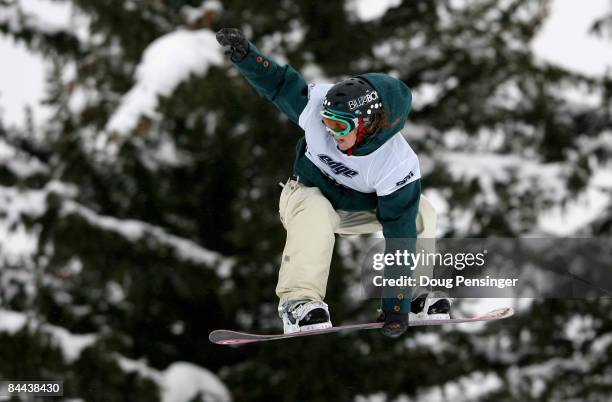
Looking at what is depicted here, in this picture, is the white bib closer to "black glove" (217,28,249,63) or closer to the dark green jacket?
the dark green jacket

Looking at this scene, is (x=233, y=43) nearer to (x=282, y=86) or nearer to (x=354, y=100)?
(x=282, y=86)

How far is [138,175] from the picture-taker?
10516 mm

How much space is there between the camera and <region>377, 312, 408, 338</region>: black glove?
4613 millimetres

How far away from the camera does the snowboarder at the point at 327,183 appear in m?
4.30

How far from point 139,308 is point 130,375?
1294 mm

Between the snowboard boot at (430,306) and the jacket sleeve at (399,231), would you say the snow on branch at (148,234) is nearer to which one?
the snowboard boot at (430,306)

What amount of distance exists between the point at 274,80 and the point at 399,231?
98 centimetres

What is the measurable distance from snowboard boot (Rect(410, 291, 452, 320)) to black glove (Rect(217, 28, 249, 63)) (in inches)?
64.9

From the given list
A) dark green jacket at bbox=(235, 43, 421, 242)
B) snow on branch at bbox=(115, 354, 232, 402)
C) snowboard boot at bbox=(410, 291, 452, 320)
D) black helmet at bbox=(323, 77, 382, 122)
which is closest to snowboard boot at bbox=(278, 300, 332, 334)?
dark green jacket at bbox=(235, 43, 421, 242)

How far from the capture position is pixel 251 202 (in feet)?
32.5

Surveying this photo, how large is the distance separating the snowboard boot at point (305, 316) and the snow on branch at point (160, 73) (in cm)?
352

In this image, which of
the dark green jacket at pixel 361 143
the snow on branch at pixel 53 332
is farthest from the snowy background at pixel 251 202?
the dark green jacket at pixel 361 143

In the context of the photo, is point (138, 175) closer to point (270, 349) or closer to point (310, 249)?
point (270, 349)

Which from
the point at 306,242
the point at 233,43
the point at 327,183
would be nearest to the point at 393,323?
the point at 306,242
